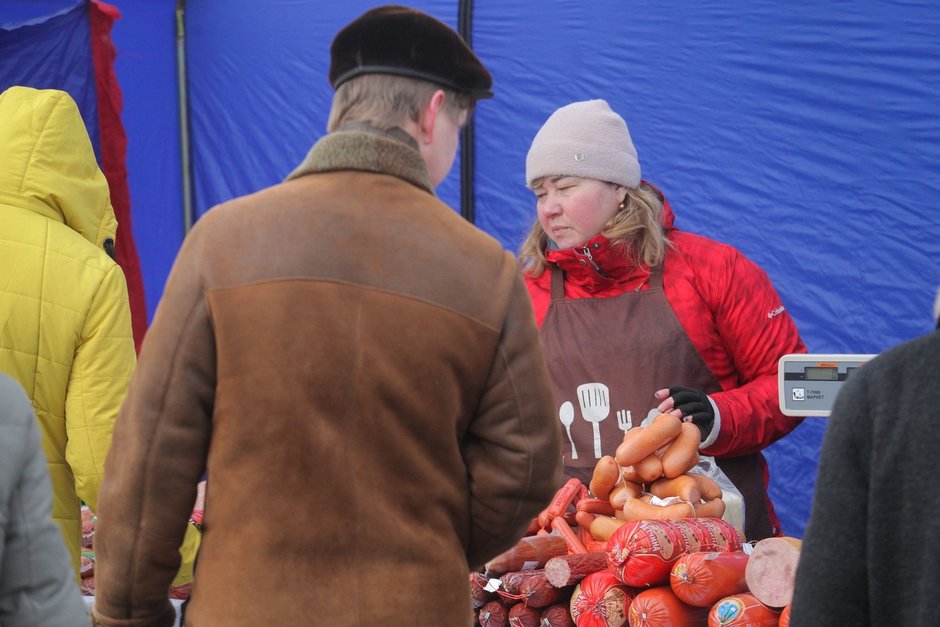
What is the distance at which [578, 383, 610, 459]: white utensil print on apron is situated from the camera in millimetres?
3073

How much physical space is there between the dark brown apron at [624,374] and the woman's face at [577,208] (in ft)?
0.64

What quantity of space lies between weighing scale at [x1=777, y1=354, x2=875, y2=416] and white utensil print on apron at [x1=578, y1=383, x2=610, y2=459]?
747mm

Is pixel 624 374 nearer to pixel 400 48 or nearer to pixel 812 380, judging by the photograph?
pixel 812 380

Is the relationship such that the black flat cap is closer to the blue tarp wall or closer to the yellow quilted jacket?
the yellow quilted jacket

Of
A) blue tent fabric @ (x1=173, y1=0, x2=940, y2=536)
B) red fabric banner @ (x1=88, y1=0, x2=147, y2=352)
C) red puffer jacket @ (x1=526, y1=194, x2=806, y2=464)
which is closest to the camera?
red puffer jacket @ (x1=526, y1=194, x2=806, y2=464)

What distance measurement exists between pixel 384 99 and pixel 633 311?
1.52 meters

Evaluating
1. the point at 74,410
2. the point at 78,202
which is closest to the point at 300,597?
the point at 74,410

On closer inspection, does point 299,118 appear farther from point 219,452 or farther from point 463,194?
point 219,452

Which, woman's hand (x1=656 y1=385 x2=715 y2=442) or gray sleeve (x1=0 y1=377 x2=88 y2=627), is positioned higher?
gray sleeve (x1=0 y1=377 x2=88 y2=627)

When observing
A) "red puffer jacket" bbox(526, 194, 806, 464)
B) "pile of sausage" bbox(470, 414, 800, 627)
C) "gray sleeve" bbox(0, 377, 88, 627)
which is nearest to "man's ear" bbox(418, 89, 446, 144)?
"gray sleeve" bbox(0, 377, 88, 627)

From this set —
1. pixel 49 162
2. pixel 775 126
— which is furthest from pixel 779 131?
pixel 49 162

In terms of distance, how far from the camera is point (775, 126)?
157 inches

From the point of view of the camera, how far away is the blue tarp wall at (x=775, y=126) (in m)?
3.76

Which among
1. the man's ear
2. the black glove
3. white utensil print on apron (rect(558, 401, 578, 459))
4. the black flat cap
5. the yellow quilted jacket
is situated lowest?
white utensil print on apron (rect(558, 401, 578, 459))
